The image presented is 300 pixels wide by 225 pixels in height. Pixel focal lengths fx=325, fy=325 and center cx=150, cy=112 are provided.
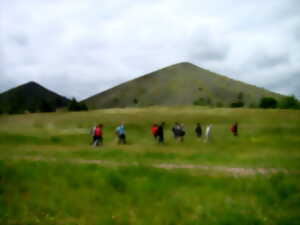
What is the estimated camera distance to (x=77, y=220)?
10789 mm

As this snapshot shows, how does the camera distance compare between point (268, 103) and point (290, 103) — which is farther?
point (268, 103)

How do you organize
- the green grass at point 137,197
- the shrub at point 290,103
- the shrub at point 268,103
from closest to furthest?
the green grass at point 137,197
the shrub at point 290,103
the shrub at point 268,103

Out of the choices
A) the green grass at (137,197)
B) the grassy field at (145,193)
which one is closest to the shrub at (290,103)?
the grassy field at (145,193)

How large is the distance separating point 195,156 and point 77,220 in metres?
13.3

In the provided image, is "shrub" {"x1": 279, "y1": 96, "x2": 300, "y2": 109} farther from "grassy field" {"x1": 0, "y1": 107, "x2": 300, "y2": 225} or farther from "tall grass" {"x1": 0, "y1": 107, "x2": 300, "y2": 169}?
"grassy field" {"x1": 0, "y1": 107, "x2": 300, "y2": 225}

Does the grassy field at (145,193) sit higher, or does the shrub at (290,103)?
the shrub at (290,103)

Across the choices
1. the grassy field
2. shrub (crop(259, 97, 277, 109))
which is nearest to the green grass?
the grassy field

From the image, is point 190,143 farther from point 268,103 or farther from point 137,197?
point 268,103

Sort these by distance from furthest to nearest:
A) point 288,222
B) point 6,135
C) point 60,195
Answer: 1. point 6,135
2. point 60,195
3. point 288,222

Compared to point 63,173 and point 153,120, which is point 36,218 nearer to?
point 63,173

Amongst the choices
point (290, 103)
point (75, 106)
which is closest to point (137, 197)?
point (290, 103)

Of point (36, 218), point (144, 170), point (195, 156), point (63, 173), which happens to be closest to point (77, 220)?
point (36, 218)

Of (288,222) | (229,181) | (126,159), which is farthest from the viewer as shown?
(126,159)

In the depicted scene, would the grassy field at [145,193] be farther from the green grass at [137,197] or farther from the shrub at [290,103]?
the shrub at [290,103]
